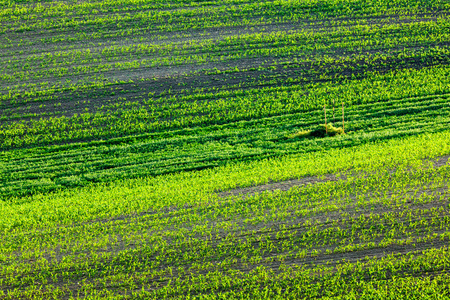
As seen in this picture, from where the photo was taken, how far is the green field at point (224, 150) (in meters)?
13.7

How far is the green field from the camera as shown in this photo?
13.7m

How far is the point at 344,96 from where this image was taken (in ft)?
79.6

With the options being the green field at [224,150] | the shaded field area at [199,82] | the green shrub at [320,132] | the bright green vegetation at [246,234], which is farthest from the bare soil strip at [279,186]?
the green shrub at [320,132]

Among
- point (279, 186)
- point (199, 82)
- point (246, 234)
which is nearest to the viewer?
point (246, 234)

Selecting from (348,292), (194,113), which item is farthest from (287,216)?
(194,113)

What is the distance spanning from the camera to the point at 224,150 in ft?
66.6

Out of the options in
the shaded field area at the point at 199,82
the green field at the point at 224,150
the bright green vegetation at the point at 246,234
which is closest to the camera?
the bright green vegetation at the point at 246,234

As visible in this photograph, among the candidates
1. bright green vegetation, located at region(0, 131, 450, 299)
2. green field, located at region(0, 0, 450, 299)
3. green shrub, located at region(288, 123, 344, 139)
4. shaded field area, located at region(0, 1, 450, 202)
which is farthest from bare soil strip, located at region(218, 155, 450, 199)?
green shrub, located at region(288, 123, 344, 139)

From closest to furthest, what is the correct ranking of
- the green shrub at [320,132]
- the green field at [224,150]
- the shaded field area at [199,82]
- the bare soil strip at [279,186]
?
1. the green field at [224,150]
2. the bare soil strip at [279,186]
3. the shaded field area at [199,82]
4. the green shrub at [320,132]

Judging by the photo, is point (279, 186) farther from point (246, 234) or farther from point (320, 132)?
point (320, 132)

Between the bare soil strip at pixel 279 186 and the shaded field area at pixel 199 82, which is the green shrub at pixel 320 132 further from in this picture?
the bare soil strip at pixel 279 186

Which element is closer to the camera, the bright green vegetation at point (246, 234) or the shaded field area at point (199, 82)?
the bright green vegetation at point (246, 234)

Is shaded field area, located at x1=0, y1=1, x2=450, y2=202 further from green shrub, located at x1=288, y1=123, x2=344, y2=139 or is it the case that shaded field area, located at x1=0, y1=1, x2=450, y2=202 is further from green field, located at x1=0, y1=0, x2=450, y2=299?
green shrub, located at x1=288, y1=123, x2=344, y2=139

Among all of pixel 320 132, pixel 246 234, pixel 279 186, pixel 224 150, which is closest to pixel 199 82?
pixel 224 150
